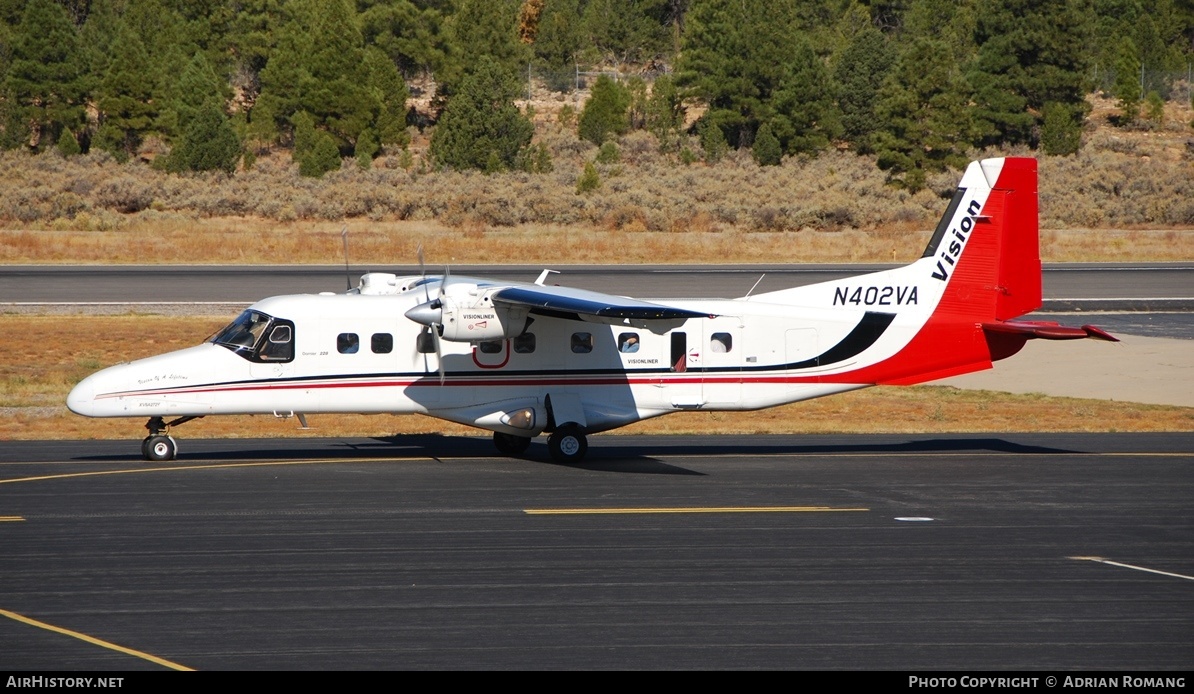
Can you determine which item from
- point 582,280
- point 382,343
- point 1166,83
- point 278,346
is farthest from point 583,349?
point 1166,83

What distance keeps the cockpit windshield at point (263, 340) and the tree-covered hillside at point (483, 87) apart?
53207mm

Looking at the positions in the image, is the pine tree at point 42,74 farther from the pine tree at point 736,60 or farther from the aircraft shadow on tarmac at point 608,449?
the aircraft shadow on tarmac at point 608,449

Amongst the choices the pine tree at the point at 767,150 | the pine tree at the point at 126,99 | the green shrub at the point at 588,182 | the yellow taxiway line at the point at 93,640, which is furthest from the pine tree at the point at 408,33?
the yellow taxiway line at the point at 93,640

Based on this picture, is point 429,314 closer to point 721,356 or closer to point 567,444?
point 567,444

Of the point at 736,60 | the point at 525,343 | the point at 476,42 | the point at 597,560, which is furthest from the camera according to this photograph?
the point at 476,42

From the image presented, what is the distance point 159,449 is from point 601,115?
227 feet

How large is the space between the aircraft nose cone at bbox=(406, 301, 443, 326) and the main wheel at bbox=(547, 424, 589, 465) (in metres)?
2.71

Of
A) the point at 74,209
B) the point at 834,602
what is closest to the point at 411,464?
the point at 834,602

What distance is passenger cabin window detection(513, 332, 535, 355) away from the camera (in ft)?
60.4

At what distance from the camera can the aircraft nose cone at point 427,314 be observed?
56.4 feet

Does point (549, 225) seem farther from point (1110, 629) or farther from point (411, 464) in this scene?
point (1110, 629)

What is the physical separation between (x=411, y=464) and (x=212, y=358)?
335 cm

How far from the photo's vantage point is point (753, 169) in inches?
2975

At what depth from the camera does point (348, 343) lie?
1825cm
